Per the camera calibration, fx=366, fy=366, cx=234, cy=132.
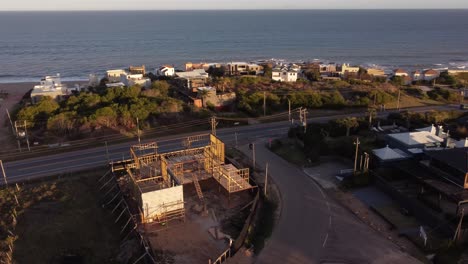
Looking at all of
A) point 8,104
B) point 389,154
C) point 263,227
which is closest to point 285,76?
point 389,154

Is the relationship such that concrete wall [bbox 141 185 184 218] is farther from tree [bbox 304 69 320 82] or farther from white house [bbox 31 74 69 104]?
tree [bbox 304 69 320 82]

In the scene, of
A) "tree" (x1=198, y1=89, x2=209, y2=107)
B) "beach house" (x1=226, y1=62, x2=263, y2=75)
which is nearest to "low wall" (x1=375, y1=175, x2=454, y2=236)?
"tree" (x1=198, y1=89, x2=209, y2=107)

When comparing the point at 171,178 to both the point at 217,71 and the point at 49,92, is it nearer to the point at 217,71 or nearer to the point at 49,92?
the point at 49,92

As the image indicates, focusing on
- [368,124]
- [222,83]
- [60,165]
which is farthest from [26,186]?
[222,83]

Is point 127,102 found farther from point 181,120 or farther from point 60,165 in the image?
point 60,165

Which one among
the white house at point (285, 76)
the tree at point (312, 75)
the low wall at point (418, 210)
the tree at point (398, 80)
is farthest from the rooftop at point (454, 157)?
the tree at point (398, 80)

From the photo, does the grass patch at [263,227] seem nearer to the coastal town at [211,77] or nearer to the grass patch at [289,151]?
the grass patch at [289,151]
